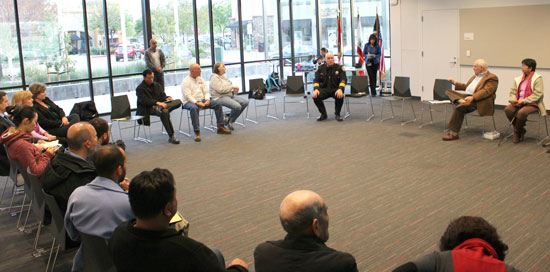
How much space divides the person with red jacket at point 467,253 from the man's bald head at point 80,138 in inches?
107

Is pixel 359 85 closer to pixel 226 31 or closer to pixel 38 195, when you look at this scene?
pixel 226 31

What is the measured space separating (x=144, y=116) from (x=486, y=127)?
569cm

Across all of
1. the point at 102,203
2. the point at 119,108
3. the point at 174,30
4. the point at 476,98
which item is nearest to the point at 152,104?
the point at 119,108

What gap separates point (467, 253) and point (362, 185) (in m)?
4.12

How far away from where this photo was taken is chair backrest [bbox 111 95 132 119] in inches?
365

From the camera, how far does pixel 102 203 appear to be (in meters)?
3.31

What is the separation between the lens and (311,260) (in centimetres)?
247

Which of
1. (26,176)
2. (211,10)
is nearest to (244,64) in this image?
(211,10)

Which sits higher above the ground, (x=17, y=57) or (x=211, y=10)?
(x=211, y=10)

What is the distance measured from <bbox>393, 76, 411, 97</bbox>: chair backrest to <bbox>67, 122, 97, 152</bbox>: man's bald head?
7.21m

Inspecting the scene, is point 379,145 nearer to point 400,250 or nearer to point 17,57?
point 400,250

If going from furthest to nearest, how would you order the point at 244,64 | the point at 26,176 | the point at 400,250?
the point at 244,64
the point at 26,176
the point at 400,250

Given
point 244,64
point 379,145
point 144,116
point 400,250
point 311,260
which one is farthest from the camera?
point 244,64

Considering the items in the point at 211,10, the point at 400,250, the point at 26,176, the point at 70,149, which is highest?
the point at 211,10
